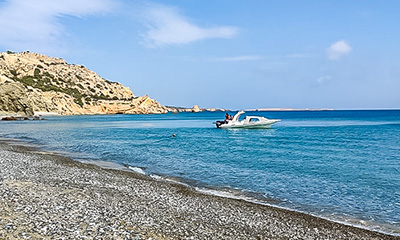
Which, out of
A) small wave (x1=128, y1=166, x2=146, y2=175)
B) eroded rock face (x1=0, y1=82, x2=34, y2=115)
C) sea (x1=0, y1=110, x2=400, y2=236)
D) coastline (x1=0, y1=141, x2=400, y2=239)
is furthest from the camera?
eroded rock face (x1=0, y1=82, x2=34, y2=115)

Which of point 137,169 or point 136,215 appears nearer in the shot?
point 136,215

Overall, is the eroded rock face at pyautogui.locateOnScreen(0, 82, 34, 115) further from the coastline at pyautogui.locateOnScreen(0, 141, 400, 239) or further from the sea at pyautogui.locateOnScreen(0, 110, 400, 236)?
the coastline at pyautogui.locateOnScreen(0, 141, 400, 239)

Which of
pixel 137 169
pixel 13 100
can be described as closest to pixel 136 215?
pixel 137 169

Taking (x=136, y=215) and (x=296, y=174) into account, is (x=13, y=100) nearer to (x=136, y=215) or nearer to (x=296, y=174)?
(x=296, y=174)

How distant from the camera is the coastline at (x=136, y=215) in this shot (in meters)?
9.37

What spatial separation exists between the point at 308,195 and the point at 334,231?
218 inches

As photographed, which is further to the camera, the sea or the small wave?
the small wave

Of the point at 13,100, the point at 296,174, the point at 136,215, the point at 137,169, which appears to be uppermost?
the point at 13,100

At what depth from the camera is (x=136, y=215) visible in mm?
11211

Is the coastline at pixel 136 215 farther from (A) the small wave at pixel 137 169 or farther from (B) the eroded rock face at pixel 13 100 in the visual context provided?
(B) the eroded rock face at pixel 13 100

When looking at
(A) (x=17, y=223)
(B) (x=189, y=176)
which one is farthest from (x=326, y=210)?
(A) (x=17, y=223)

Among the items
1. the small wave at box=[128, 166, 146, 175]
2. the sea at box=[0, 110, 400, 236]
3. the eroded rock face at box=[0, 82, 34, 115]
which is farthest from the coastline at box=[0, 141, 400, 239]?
the eroded rock face at box=[0, 82, 34, 115]

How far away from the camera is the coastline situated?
369 inches

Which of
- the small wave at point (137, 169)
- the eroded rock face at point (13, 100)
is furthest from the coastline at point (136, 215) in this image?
the eroded rock face at point (13, 100)
